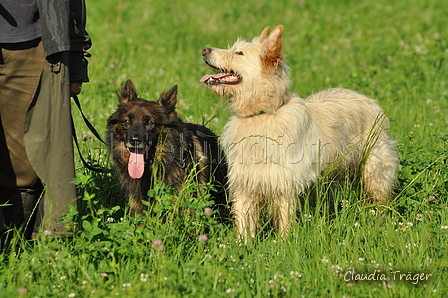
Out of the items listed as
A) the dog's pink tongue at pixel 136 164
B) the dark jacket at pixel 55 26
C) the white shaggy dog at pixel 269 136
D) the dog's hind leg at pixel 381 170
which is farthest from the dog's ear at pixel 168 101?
the dog's hind leg at pixel 381 170

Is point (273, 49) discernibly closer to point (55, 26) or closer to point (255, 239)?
point (255, 239)

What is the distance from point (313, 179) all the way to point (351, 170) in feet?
2.45

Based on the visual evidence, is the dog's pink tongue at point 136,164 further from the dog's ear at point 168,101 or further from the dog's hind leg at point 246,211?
the dog's hind leg at point 246,211

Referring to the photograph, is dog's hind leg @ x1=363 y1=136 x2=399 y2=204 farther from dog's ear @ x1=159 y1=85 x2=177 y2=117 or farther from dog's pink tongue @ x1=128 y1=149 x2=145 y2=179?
dog's pink tongue @ x1=128 y1=149 x2=145 y2=179

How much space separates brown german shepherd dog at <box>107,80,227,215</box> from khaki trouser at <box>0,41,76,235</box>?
807mm

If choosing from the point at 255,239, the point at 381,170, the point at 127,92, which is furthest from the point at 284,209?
the point at 127,92

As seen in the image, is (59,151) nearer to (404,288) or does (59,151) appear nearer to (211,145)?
(211,145)

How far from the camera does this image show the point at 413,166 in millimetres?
5129

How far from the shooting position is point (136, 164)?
4.54 meters

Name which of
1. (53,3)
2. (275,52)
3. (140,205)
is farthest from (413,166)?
(53,3)

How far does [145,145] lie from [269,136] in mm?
1114

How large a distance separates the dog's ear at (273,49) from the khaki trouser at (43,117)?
1.71 m

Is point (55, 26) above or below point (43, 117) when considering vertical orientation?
above

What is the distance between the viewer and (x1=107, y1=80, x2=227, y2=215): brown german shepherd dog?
4.55 meters
